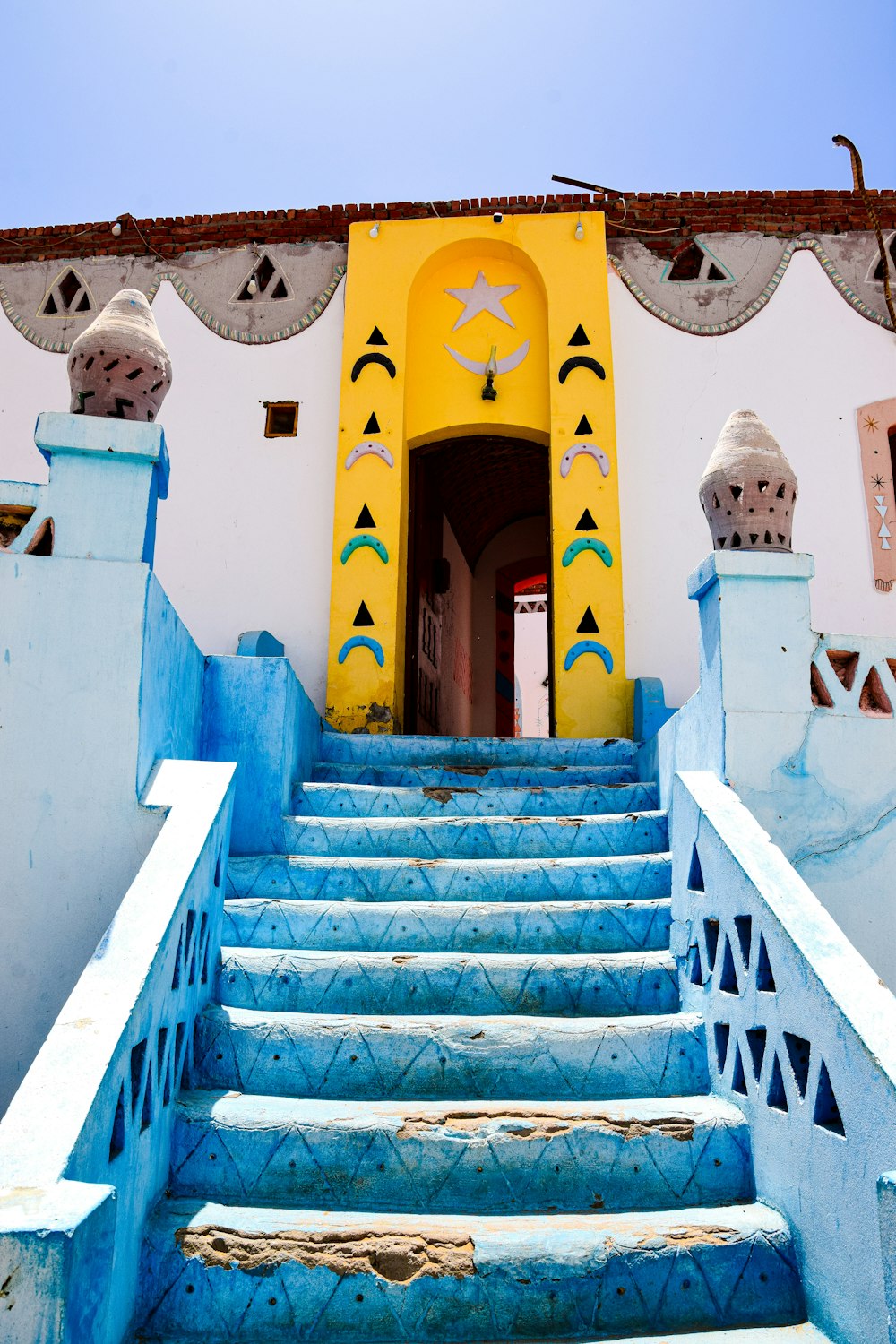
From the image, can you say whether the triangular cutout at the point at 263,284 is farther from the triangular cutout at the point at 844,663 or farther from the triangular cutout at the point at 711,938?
the triangular cutout at the point at 711,938

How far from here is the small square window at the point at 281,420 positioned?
26.3ft

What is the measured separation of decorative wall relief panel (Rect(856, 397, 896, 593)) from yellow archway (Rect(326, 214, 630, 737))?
1.97m

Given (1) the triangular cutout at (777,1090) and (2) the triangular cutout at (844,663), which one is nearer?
(1) the triangular cutout at (777,1090)

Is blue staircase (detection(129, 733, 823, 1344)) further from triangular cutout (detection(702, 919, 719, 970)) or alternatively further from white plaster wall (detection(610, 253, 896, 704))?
white plaster wall (detection(610, 253, 896, 704))

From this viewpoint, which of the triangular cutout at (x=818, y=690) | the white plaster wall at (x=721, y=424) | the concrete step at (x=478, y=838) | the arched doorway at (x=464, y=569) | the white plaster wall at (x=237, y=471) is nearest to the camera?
the triangular cutout at (x=818, y=690)

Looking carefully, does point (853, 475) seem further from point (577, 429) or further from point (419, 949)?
point (419, 949)

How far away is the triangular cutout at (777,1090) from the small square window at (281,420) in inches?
254

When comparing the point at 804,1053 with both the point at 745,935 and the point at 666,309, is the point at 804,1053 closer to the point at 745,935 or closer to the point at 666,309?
the point at 745,935

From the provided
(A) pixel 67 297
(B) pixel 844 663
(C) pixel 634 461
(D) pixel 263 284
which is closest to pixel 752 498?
(B) pixel 844 663

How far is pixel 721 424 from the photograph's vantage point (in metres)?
7.81

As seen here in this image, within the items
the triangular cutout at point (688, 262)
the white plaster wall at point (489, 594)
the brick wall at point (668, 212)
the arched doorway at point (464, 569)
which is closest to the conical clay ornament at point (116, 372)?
the arched doorway at point (464, 569)

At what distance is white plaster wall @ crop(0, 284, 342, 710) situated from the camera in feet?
25.2

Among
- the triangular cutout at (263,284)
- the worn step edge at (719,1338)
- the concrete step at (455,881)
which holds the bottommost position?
the worn step edge at (719,1338)

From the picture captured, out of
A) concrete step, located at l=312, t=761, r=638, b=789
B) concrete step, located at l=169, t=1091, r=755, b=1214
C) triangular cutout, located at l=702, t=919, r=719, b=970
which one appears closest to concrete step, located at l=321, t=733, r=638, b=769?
concrete step, located at l=312, t=761, r=638, b=789
